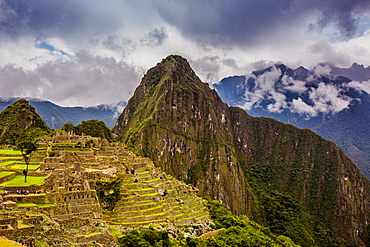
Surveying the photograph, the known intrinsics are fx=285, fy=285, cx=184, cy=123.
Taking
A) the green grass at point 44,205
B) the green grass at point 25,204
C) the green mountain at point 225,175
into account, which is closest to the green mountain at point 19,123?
the green grass at point 44,205

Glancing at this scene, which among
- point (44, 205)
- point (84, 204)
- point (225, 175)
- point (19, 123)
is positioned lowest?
point (225, 175)

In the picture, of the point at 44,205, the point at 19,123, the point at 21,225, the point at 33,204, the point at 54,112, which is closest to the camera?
the point at 21,225

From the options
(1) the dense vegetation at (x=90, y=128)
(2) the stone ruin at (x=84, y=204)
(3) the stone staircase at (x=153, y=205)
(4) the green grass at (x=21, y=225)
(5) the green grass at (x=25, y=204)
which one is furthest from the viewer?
(1) the dense vegetation at (x=90, y=128)

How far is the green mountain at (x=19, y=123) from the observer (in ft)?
226

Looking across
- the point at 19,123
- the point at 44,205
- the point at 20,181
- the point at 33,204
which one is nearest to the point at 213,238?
the point at 44,205

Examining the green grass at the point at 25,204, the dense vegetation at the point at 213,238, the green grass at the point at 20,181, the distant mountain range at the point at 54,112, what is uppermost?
the distant mountain range at the point at 54,112

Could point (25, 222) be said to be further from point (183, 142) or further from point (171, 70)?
point (171, 70)

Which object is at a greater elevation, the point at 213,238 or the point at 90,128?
the point at 90,128

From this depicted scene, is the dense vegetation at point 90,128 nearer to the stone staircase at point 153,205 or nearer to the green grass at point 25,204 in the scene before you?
the stone staircase at point 153,205

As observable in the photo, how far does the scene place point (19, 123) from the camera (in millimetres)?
76062

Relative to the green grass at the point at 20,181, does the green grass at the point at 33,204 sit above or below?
below

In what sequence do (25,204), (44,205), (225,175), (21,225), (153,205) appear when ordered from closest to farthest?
(21,225) → (25,204) → (44,205) → (153,205) → (225,175)

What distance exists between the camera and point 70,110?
562 ft

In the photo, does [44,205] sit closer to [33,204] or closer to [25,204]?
[33,204]
